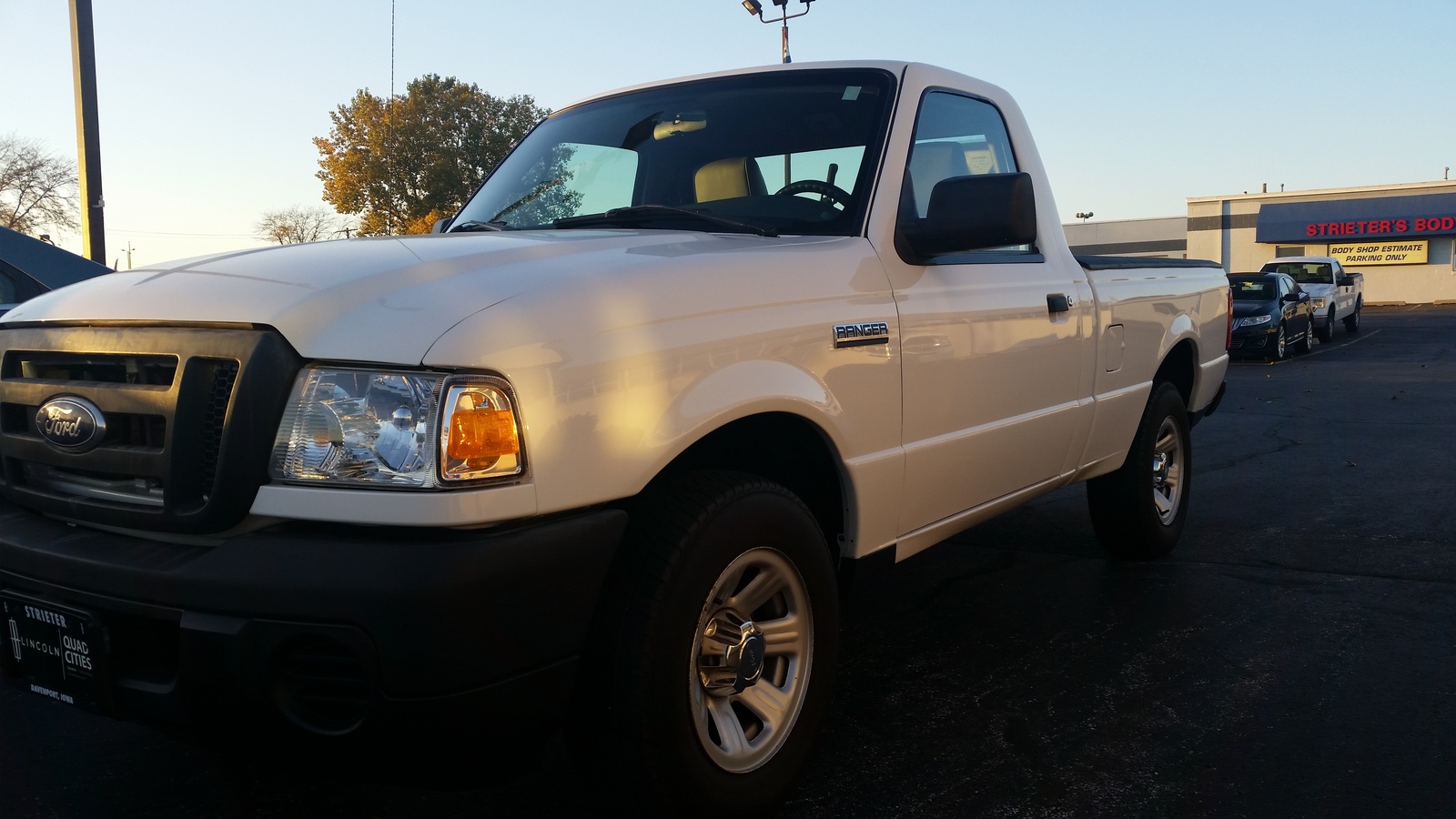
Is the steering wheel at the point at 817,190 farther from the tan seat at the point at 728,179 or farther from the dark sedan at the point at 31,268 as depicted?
the dark sedan at the point at 31,268

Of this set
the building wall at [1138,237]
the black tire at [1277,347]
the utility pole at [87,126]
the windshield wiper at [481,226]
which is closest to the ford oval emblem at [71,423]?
the windshield wiper at [481,226]

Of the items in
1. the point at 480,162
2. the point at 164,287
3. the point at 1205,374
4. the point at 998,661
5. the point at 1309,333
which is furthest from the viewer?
the point at 480,162

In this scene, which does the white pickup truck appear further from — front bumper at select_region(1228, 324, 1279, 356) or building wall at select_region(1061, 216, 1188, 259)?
building wall at select_region(1061, 216, 1188, 259)

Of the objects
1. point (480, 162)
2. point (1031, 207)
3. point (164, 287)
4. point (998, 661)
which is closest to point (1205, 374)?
point (998, 661)

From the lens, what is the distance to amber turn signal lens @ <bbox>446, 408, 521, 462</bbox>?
2.02m

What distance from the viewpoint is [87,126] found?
1078cm

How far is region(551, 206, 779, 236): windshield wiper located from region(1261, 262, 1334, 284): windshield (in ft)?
84.5

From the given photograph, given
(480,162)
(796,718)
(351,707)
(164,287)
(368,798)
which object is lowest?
(368,798)

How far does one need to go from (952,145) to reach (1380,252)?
2063 inches

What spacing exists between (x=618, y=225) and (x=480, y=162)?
44.0m

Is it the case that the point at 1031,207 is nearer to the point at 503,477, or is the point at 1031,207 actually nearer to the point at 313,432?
the point at 503,477

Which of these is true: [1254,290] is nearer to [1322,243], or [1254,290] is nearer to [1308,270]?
[1308,270]

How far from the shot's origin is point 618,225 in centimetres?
329

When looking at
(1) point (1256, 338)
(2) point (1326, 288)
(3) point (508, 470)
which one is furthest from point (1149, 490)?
(2) point (1326, 288)
